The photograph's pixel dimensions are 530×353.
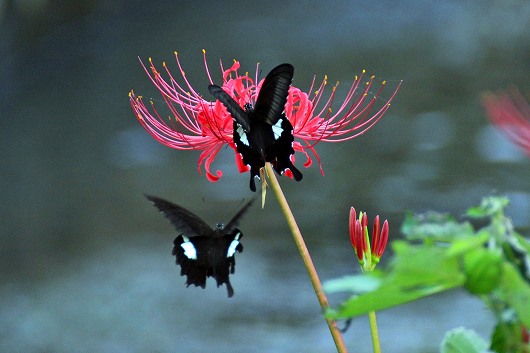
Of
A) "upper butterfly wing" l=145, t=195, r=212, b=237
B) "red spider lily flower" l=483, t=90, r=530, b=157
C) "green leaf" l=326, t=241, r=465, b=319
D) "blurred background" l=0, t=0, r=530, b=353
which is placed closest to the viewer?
"green leaf" l=326, t=241, r=465, b=319

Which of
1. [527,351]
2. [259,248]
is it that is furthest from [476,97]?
[527,351]

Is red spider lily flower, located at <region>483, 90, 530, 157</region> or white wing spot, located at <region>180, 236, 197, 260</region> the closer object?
red spider lily flower, located at <region>483, 90, 530, 157</region>

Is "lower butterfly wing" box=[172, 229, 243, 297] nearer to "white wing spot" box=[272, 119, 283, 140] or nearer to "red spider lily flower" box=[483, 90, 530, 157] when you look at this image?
"white wing spot" box=[272, 119, 283, 140]

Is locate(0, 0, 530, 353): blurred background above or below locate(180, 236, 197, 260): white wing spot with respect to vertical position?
above

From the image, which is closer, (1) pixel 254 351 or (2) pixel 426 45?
(1) pixel 254 351

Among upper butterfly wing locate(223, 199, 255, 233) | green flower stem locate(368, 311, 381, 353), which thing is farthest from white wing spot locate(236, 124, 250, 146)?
green flower stem locate(368, 311, 381, 353)

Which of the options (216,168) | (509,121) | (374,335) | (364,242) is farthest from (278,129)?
(216,168)

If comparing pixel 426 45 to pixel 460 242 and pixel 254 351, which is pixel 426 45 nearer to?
pixel 254 351
